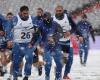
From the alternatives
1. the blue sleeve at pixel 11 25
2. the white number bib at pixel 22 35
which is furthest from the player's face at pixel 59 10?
the blue sleeve at pixel 11 25

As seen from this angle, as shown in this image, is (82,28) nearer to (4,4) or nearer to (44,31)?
(44,31)

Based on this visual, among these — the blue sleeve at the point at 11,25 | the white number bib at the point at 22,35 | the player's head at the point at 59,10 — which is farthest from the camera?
the player's head at the point at 59,10

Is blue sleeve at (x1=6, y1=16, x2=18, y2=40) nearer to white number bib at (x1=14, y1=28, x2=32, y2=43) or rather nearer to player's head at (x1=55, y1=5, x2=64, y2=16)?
white number bib at (x1=14, y1=28, x2=32, y2=43)

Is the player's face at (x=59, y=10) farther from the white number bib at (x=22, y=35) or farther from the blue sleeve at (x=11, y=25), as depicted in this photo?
the blue sleeve at (x=11, y=25)

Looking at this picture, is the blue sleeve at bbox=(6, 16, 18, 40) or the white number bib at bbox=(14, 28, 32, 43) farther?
the white number bib at bbox=(14, 28, 32, 43)

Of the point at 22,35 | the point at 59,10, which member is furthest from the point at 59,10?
the point at 22,35

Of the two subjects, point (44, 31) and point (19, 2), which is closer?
point (44, 31)

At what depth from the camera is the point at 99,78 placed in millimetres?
11547

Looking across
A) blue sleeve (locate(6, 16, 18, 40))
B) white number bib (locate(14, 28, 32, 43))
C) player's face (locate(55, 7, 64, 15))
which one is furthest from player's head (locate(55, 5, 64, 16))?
blue sleeve (locate(6, 16, 18, 40))

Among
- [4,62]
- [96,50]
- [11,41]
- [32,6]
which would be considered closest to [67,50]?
[11,41]

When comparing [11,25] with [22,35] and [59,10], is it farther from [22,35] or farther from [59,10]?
[59,10]

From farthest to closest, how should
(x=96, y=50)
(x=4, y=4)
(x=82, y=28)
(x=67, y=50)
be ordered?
(x=4, y=4), (x=96, y=50), (x=82, y=28), (x=67, y=50)

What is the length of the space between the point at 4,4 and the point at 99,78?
1699 centimetres

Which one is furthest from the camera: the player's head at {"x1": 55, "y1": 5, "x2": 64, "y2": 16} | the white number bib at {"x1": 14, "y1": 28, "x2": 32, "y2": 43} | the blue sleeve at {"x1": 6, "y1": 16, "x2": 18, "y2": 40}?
the player's head at {"x1": 55, "y1": 5, "x2": 64, "y2": 16}
